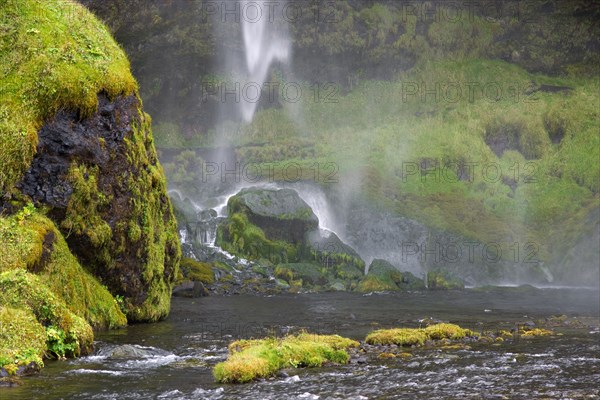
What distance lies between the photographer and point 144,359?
17.5 metres

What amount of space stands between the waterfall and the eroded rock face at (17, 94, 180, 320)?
51.6 meters

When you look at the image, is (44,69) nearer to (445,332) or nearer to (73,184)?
(73,184)

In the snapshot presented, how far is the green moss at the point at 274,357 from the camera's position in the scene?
14852 mm

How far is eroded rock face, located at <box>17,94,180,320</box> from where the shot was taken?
21.4m

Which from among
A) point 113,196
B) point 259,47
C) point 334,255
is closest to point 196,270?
point 334,255

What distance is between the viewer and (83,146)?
877 inches

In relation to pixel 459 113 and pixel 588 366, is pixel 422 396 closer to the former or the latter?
pixel 588 366

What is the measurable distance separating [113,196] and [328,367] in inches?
411

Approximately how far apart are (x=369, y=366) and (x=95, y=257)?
1027 centimetres

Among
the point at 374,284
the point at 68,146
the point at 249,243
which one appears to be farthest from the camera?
the point at 249,243

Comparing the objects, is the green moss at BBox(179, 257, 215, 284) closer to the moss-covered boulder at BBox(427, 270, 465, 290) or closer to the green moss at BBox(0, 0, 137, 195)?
the moss-covered boulder at BBox(427, 270, 465, 290)

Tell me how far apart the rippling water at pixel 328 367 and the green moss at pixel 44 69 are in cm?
622

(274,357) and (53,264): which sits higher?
(53,264)

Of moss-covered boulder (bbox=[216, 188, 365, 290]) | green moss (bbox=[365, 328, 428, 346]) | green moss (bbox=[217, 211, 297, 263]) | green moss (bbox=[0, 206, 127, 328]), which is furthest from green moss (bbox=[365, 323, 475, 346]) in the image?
green moss (bbox=[217, 211, 297, 263])
